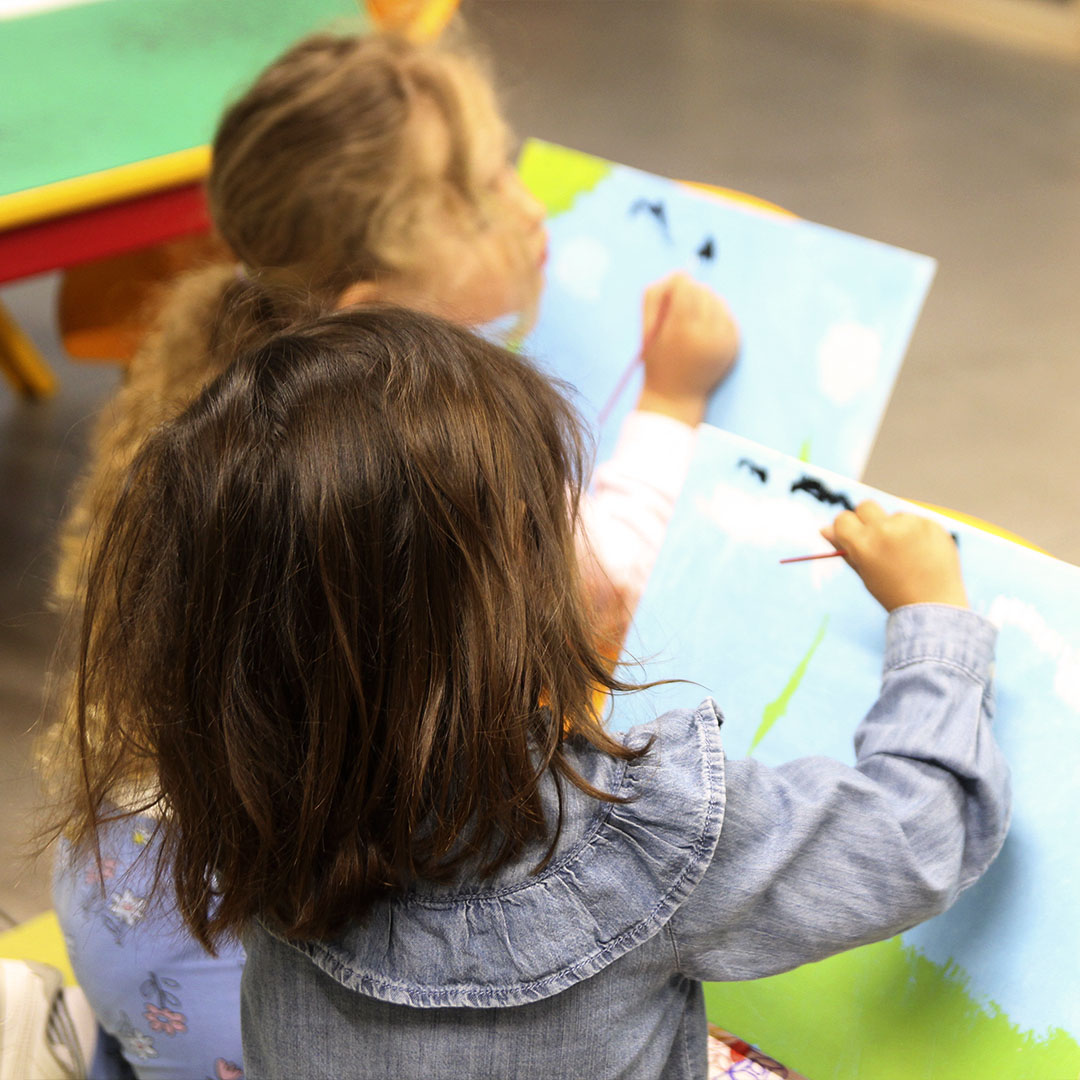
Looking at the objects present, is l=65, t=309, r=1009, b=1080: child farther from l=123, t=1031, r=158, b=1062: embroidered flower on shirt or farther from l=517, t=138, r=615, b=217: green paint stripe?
l=517, t=138, r=615, b=217: green paint stripe

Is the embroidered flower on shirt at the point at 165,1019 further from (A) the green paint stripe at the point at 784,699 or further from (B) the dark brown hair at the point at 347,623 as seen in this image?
(A) the green paint stripe at the point at 784,699

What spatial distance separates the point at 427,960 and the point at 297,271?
30.7 inches

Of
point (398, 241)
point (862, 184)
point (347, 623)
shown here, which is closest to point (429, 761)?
point (347, 623)

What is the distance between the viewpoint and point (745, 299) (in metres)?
1.25

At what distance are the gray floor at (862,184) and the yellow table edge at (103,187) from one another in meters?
0.51

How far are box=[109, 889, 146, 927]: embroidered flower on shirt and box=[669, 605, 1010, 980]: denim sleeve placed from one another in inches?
18.7

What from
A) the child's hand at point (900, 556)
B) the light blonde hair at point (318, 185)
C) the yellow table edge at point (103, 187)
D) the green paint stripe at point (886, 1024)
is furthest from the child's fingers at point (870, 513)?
the yellow table edge at point (103, 187)

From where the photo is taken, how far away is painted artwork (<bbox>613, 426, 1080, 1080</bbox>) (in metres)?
0.80

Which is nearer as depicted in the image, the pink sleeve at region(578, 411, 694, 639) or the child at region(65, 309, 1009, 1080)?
the child at region(65, 309, 1009, 1080)

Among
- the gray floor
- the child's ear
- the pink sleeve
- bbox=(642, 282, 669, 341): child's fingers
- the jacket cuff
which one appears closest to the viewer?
the jacket cuff

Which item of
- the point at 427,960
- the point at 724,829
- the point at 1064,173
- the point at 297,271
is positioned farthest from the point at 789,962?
the point at 1064,173

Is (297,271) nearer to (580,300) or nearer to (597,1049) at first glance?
(580,300)

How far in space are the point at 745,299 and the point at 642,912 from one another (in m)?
0.77

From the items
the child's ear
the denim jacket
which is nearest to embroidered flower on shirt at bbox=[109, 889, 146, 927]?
the denim jacket
